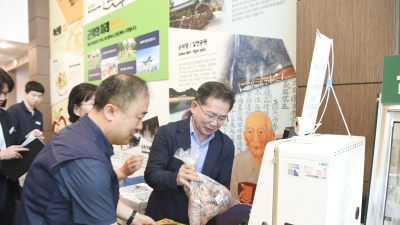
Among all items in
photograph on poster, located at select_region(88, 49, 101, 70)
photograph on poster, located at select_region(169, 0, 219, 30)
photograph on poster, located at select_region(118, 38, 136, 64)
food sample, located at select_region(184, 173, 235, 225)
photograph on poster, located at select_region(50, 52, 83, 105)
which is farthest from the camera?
photograph on poster, located at select_region(50, 52, 83, 105)

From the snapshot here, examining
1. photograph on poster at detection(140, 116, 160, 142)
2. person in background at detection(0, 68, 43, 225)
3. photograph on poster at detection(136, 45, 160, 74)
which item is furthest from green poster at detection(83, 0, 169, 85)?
person in background at detection(0, 68, 43, 225)

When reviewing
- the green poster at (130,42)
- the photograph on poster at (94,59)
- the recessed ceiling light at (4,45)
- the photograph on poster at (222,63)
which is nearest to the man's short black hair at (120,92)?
the photograph on poster at (222,63)

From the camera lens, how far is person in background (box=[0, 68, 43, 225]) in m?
A: 2.06

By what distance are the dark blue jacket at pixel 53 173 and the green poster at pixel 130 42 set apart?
7.19 ft

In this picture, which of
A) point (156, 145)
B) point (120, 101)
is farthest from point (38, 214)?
point (156, 145)

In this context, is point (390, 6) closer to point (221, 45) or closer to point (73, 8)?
point (221, 45)

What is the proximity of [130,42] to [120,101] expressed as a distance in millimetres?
2842

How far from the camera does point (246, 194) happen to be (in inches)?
92.4

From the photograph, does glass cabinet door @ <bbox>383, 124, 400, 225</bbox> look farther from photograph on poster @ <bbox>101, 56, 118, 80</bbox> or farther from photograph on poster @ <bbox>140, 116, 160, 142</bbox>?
photograph on poster @ <bbox>101, 56, 118, 80</bbox>

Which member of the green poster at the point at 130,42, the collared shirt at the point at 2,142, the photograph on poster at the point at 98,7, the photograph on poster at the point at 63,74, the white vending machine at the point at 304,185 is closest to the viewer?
the white vending machine at the point at 304,185

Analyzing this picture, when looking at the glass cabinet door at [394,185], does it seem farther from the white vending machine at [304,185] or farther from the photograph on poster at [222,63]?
the photograph on poster at [222,63]

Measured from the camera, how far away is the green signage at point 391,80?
1040 millimetres

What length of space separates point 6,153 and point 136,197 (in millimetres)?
1137

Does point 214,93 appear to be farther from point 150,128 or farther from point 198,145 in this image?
point 150,128
